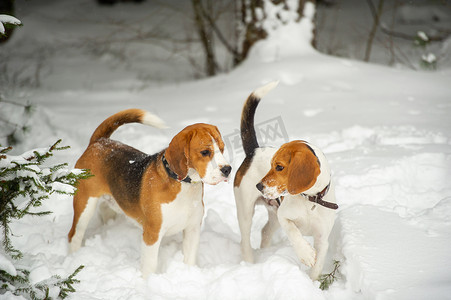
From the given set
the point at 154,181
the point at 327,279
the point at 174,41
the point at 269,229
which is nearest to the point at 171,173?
the point at 154,181

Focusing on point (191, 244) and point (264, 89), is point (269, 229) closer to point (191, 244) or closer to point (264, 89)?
point (191, 244)

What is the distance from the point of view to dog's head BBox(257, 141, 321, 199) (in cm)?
281

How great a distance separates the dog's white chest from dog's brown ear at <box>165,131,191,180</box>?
0.21 metres

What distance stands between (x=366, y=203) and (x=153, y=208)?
82.1 inches

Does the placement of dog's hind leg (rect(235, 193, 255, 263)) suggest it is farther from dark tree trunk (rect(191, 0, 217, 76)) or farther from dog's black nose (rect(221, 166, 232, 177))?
dark tree trunk (rect(191, 0, 217, 76))

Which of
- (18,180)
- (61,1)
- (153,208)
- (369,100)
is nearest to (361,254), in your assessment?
(153,208)

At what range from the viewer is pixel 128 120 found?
378 cm

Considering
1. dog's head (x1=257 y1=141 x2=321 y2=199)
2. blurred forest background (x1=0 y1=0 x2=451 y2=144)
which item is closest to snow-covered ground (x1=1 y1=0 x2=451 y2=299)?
blurred forest background (x1=0 y1=0 x2=451 y2=144)

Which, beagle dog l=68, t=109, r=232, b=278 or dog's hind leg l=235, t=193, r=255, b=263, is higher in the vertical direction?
beagle dog l=68, t=109, r=232, b=278

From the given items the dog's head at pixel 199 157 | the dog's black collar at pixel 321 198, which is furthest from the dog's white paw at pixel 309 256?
the dog's head at pixel 199 157

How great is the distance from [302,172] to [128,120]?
169cm

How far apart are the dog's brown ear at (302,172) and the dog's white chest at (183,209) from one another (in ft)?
2.56

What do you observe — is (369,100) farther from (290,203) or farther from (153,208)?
(153,208)

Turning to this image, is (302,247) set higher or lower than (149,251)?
higher
